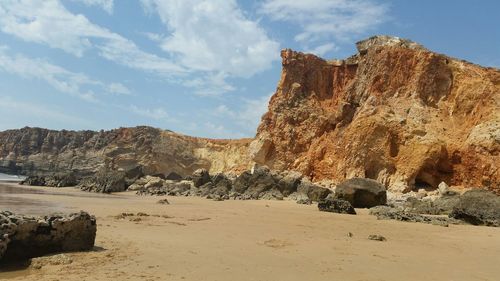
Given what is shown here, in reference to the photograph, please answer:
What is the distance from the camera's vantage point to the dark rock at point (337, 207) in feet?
55.3

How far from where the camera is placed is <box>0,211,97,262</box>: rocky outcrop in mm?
6547

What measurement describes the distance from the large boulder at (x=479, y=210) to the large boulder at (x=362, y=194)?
4.80m

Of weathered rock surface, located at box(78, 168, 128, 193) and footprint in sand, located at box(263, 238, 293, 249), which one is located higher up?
weathered rock surface, located at box(78, 168, 128, 193)

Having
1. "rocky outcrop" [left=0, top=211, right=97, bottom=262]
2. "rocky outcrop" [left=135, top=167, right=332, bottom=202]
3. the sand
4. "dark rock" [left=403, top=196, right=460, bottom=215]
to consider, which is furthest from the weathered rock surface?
"rocky outcrop" [left=0, top=211, right=97, bottom=262]

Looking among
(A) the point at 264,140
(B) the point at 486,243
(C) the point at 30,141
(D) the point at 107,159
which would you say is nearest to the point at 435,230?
(B) the point at 486,243

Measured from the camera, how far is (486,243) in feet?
33.1

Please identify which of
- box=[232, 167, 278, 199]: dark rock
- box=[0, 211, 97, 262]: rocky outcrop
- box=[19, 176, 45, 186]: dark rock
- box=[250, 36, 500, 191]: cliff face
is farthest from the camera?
box=[19, 176, 45, 186]: dark rock

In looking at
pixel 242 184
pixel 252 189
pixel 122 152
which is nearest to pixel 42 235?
pixel 252 189

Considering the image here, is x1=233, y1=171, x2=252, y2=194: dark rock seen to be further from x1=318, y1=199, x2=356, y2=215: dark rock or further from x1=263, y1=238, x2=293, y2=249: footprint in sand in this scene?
x1=263, y1=238, x2=293, y2=249: footprint in sand

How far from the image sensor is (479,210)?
14875mm

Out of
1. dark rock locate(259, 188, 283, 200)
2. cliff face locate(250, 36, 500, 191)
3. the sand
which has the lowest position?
the sand

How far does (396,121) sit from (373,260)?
26.7m

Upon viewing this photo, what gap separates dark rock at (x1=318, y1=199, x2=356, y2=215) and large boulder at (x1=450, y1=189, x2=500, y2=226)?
3636 mm

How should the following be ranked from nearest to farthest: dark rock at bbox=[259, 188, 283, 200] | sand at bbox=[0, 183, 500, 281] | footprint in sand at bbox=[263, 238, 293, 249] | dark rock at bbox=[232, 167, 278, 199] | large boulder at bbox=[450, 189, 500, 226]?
sand at bbox=[0, 183, 500, 281]
footprint in sand at bbox=[263, 238, 293, 249]
large boulder at bbox=[450, 189, 500, 226]
dark rock at bbox=[259, 188, 283, 200]
dark rock at bbox=[232, 167, 278, 199]
